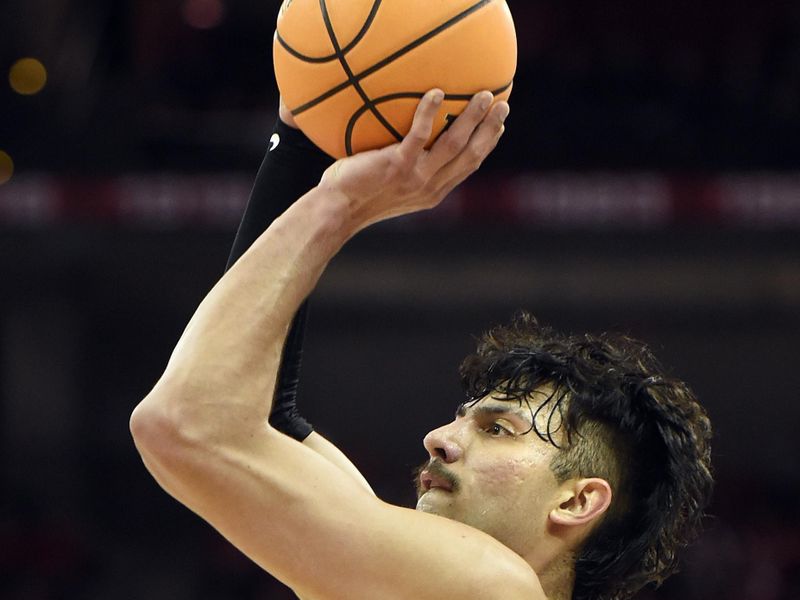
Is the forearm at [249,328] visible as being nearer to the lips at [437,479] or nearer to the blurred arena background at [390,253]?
the lips at [437,479]

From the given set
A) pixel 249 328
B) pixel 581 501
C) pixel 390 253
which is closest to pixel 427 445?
pixel 581 501

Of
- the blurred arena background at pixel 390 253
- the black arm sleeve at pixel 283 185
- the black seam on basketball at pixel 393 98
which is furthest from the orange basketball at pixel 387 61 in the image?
the blurred arena background at pixel 390 253

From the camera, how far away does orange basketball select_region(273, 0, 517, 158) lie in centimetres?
229

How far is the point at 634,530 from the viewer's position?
2.65 metres

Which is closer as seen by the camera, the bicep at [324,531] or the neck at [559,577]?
the bicep at [324,531]

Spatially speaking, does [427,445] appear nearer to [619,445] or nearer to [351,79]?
[619,445]

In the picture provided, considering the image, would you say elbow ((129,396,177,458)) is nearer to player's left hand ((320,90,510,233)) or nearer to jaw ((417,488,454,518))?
player's left hand ((320,90,510,233))

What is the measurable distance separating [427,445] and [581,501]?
1.07 feet

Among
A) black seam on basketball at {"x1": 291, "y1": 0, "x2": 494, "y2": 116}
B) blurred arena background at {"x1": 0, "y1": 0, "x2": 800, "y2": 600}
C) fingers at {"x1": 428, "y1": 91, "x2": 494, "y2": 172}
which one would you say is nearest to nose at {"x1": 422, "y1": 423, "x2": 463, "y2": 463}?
fingers at {"x1": 428, "y1": 91, "x2": 494, "y2": 172}

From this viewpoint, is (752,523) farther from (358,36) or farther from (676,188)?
(358,36)

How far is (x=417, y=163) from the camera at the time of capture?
2.24 meters

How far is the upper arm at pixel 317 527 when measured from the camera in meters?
2.14

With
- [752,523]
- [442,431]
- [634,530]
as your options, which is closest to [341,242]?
[442,431]

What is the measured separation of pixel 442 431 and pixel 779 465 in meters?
11.9
